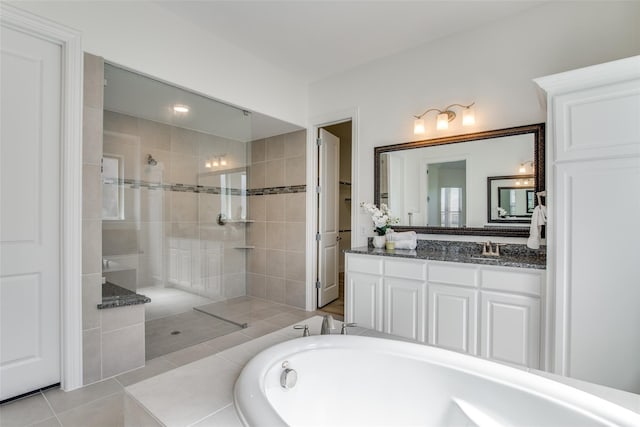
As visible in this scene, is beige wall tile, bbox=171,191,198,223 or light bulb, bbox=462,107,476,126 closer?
light bulb, bbox=462,107,476,126

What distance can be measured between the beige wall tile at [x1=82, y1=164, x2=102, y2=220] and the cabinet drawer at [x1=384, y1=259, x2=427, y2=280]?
2193 mm

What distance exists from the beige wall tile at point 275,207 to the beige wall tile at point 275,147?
0.52m

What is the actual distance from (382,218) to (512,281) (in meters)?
1.24

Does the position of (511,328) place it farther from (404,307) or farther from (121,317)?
(121,317)

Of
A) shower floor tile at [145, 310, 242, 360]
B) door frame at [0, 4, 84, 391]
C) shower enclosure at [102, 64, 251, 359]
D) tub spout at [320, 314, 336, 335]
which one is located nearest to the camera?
tub spout at [320, 314, 336, 335]

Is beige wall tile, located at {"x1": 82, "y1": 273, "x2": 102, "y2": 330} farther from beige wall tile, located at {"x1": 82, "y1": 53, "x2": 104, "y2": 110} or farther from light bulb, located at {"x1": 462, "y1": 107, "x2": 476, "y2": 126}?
light bulb, located at {"x1": 462, "y1": 107, "x2": 476, "y2": 126}

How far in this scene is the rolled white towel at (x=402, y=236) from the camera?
9.62 ft

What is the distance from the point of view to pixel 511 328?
2.06m

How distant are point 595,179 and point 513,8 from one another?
1571 mm

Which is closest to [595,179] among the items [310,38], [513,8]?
[513,8]

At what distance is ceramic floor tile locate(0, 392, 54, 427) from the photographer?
1695 mm

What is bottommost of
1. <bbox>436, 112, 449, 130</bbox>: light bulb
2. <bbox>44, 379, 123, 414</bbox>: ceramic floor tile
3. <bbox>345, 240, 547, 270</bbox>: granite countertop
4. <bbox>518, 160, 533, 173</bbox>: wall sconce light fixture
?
<bbox>44, 379, 123, 414</bbox>: ceramic floor tile

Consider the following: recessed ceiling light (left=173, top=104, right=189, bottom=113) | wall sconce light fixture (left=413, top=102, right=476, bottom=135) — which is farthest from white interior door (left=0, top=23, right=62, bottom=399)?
wall sconce light fixture (left=413, top=102, right=476, bottom=135)

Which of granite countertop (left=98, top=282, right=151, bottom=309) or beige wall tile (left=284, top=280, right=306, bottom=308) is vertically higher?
granite countertop (left=98, top=282, right=151, bottom=309)
